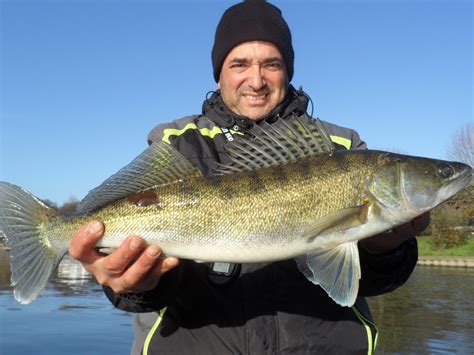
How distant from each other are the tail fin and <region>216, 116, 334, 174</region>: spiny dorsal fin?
4.51 ft

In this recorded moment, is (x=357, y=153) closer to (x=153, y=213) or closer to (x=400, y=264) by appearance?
(x=400, y=264)

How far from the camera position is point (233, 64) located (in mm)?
5004

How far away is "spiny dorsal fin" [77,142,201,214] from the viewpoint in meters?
3.85

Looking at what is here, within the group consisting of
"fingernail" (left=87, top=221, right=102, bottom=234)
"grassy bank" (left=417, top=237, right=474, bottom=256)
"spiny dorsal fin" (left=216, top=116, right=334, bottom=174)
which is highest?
"spiny dorsal fin" (left=216, top=116, right=334, bottom=174)

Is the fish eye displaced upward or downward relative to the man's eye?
downward

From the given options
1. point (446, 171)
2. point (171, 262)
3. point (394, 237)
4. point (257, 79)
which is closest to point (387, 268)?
point (394, 237)

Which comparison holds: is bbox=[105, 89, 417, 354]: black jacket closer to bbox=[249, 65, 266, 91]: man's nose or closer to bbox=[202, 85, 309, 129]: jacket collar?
bbox=[202, 85, 309, 129]: jacket collar

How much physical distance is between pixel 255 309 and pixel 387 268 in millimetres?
1055

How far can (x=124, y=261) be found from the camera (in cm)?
349

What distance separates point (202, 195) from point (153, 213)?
0.37 m

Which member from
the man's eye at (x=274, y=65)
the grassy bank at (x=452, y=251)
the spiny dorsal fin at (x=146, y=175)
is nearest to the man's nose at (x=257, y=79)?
the man's eye at (x=274, y=65)

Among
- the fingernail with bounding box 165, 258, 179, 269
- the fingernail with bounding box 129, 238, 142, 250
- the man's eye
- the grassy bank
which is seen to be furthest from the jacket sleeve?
the grassy bank

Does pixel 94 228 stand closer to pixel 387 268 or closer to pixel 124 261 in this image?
pixel 124 261

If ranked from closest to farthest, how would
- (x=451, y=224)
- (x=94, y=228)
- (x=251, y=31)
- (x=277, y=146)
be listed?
(x=94, y=228), (x=277, y=146), (x=251, y=31), (x=451, y=224)
